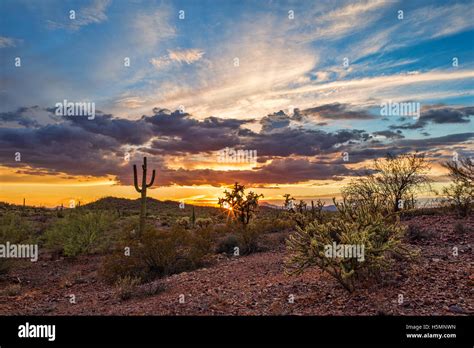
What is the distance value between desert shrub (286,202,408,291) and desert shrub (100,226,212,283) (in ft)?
22.1

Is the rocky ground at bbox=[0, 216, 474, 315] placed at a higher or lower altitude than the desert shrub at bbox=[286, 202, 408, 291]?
lower

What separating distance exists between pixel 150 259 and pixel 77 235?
8.14 metres

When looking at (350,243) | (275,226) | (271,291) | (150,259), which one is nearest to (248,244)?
(150,259)

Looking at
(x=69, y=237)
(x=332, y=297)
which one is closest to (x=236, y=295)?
(x=332, y=297)

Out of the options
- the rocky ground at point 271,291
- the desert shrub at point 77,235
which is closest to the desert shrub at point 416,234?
the rocky ground at point 271,291

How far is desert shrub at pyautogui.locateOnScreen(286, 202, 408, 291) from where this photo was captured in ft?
28.3

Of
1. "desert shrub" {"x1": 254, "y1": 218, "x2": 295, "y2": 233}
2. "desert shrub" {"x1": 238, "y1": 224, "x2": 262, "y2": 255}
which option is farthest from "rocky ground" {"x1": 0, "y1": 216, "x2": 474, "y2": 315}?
"desert shrub" {"x1": 254, "y1": 218, "x2": 295, "y2": 233}

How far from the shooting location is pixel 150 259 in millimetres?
15023

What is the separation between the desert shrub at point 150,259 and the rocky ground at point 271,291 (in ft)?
2.59

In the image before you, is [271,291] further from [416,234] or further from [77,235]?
[77,235]

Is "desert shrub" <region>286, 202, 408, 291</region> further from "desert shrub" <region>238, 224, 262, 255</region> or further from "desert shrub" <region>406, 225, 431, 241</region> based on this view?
"desert shrub" <region>238, 224, 262, 255</region>

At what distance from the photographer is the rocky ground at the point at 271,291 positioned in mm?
7977
